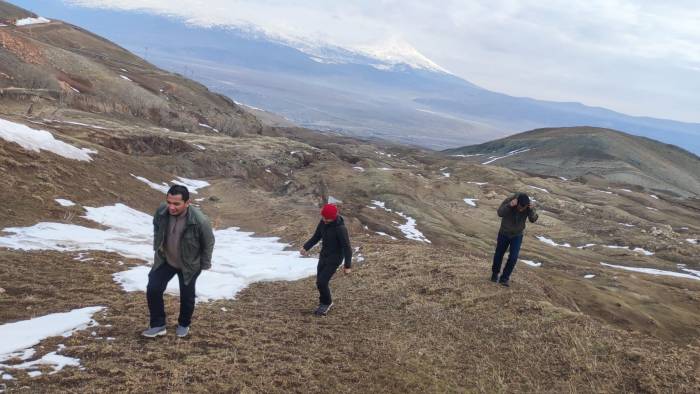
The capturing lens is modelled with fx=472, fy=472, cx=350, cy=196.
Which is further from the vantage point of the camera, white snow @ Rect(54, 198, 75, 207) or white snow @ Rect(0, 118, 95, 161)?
white snow @ Rect(0, 118, 95, 161)

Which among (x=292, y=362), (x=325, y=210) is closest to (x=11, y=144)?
(x=325, y=210)

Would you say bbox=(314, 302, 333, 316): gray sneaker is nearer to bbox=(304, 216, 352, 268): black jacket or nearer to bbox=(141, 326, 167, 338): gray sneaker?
bbox=(304, 216, 352, 268): black jacket

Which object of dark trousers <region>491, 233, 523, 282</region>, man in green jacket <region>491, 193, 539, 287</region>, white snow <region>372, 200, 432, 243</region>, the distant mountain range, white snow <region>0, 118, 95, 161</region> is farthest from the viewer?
the distant mountain range

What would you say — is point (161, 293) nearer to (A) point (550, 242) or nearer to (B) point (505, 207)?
(B) point (505, 207)

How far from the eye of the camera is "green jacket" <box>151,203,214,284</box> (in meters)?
8.29

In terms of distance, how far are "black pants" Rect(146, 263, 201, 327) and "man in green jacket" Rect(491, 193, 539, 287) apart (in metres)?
8.47

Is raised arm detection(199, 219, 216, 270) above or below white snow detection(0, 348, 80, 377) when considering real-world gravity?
above

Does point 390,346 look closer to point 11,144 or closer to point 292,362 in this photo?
point 292,362

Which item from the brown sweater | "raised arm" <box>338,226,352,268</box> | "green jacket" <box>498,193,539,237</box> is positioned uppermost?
"green jacket" <box>498,193,539,237</box>

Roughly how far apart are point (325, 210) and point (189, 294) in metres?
3.84

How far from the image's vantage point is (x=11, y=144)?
2075 centimetres

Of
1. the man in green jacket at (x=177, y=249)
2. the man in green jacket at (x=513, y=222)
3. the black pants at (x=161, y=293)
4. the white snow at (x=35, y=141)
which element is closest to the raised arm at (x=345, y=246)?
the man in green jacket at (x=177, y=249)

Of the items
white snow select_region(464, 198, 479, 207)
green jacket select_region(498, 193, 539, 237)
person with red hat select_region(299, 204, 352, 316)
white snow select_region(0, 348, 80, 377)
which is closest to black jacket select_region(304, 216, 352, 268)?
person with red hat select_region(299, 204, 352, 316)

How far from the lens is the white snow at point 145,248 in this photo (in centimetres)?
1329
